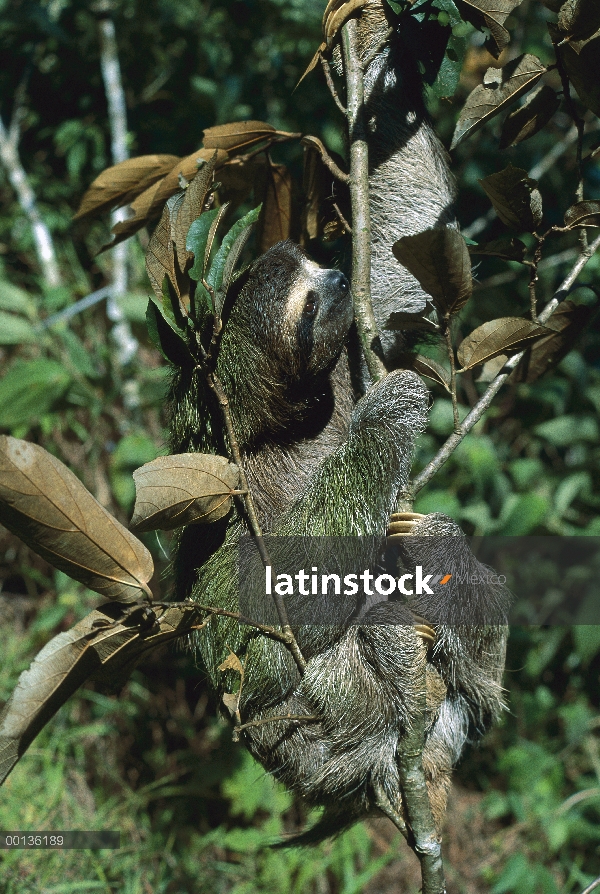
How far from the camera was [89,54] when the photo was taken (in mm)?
7523

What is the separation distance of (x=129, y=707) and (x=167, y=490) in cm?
506

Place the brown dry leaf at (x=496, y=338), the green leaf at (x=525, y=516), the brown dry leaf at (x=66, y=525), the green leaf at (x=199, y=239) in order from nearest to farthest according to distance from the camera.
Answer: the brown dry leaf at (x=66, y=525), the green leaf at (x=199, y=239), the brown dry leaf at (x=496, y=338), the green leaf at (x=525, y=516)

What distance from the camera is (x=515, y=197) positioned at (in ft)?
7.74

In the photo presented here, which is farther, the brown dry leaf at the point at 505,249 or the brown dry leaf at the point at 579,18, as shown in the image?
the brown dry leaf at the point at 505,249

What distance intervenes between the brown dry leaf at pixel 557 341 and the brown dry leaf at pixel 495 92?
71 centimetres

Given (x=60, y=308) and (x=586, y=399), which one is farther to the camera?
(x=60, y=308)

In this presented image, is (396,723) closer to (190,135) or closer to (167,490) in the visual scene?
(167,490)

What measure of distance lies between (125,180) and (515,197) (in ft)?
5.09

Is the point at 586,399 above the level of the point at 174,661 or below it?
above

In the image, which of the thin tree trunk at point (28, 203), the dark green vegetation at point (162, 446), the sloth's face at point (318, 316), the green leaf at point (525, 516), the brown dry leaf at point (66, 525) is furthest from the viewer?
the thin tree trunk at point (28, 203)

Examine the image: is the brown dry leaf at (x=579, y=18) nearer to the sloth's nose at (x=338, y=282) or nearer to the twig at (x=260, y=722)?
the sloth's nose at (x=338, y=282)

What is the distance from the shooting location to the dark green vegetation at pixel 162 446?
218 inches

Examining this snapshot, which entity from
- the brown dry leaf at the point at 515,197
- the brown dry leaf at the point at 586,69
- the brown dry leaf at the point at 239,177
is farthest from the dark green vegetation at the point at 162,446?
the brown dry leaf at the point at 515,197

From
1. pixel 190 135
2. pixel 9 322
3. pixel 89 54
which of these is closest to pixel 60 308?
pixel 9 322
